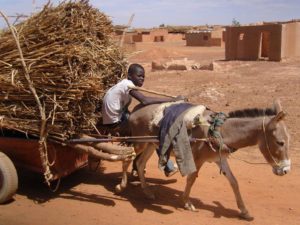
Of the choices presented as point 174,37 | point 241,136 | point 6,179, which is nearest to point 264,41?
point 241,136

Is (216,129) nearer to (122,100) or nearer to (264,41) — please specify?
(122,100)

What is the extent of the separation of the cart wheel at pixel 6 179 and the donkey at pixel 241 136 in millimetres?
1683

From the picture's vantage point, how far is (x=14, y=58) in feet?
18.7

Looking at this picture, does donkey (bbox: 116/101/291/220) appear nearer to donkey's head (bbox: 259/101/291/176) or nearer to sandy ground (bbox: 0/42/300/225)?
donkey's head (bbox: 259/101/291/176)

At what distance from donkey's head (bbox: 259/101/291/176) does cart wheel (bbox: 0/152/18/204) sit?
10.5 ft

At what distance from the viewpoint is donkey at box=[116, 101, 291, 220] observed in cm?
491

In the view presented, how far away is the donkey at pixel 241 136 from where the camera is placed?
4.91 metres

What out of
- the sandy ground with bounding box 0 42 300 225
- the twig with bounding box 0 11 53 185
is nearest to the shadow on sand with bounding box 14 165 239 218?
the sandy ground with bounding box 0 42 300 225

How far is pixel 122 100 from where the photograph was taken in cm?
599

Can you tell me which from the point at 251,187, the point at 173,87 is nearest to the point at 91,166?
the point at 251,187

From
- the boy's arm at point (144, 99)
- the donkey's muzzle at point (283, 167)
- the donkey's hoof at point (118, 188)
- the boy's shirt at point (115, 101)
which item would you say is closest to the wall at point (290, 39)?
the boy's arm at point (144, 99)

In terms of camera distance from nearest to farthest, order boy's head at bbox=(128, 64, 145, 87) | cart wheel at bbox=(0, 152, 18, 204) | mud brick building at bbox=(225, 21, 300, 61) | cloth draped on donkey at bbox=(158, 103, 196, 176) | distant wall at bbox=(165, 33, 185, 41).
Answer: cloth draped on donkey at bbox=(158, 103, 196, 176), cart wheel at bbox=(0, 152, 18, 204), boy's head at bbox=(128, 64, 145, 87), mud brick building at bbox=(225, 21, 300, 61), distant wall at bbox=(165, 33, 185, 41)

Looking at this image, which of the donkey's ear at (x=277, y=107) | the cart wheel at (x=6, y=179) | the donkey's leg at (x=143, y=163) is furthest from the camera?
the donkey's leg at (x=143, y=163)

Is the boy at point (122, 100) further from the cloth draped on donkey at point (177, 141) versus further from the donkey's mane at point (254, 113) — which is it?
the donkey's mane at point (254, 113)
